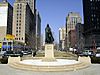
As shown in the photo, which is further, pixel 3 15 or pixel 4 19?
pixel 3 15

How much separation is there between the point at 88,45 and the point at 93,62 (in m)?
92.6

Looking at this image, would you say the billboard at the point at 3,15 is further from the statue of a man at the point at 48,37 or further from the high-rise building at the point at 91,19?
the statue of a man at the point at 48,37

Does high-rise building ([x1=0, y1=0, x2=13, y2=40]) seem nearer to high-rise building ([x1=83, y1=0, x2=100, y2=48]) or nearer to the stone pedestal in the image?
high-rise building ([x1=83, y1=0, x2=100, y2=48])

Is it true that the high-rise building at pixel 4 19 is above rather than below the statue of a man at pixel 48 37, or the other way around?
above

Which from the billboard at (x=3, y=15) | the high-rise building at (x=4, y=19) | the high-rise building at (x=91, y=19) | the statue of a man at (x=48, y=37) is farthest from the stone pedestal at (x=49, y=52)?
the billboard at (x=3, y=15)

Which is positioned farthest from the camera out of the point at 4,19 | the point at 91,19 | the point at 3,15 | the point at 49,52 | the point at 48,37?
the point at 3,15

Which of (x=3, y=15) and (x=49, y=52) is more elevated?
(x=3, y=15)

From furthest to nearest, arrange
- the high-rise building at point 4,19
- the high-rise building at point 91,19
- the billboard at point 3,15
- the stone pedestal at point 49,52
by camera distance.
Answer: the billboard at point 3,15
the high-rise building at point 4,19
the high-rise building at point 91,19
the stone pedestal at point 49,52

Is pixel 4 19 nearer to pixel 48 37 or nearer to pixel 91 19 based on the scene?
pixel 91 19

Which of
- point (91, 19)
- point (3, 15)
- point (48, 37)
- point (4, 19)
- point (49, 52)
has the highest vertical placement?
point (3, 15)

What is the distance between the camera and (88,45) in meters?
126

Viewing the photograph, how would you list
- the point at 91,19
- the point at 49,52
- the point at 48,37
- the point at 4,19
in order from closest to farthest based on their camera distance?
the point at 49,52 → the point at 48,37 → the point at 91,19 → the point at 4,19

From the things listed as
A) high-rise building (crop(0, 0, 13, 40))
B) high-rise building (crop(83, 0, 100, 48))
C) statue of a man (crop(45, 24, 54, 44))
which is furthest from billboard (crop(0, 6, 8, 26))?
statue of a man (crop(45, 24, 54, 44))

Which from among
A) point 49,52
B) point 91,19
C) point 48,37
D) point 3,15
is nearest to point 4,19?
point 3,15
